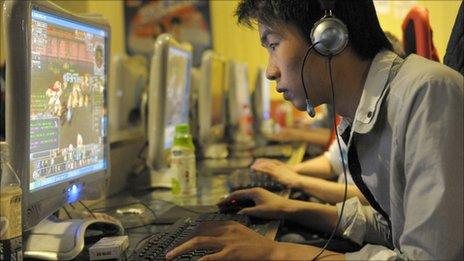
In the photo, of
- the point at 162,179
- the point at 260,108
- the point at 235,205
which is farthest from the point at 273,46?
the point at 260,108

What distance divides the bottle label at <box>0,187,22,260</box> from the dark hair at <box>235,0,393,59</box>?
0.56 metres

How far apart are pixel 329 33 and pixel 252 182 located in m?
0.86

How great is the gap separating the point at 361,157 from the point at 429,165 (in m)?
0.24

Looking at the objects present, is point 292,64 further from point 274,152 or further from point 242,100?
point 242,100

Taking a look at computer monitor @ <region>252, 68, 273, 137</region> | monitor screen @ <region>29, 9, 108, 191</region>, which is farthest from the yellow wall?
computer monitor @ <region>252, 68, 273, 137</region>

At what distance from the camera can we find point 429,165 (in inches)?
32.2

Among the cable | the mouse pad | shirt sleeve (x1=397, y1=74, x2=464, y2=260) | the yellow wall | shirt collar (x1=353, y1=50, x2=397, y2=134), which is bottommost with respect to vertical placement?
the mouse pad

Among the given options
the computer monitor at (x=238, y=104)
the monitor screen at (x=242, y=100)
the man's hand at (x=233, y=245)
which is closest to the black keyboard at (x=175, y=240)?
the man's hand at (x=233, y=245)

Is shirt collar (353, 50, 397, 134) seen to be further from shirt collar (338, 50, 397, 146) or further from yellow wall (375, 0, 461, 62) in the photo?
yellow wall (375, 0, 461, 62)

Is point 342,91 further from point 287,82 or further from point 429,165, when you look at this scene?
point 429,165

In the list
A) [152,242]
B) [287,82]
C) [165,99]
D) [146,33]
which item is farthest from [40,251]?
[146,33]

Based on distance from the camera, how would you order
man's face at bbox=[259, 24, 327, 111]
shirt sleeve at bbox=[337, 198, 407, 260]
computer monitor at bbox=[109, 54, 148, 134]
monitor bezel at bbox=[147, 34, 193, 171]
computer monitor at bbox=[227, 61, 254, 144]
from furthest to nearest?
computer monitor at bbox=[227, 61, 254, 144], computer monitor at bbox=[109, 54, 148, 134], monitor bezel at bbox=[147, 34, 193, 171], shirt sleeve at bbox=[337, 198, 407, 260], man's face at bbox=[259, 24, 327, 111]

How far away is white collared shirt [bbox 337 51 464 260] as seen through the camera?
31.7 inches

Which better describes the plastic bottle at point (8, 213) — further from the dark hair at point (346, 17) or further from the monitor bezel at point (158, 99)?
the monitor bezel at point (158, 99)
